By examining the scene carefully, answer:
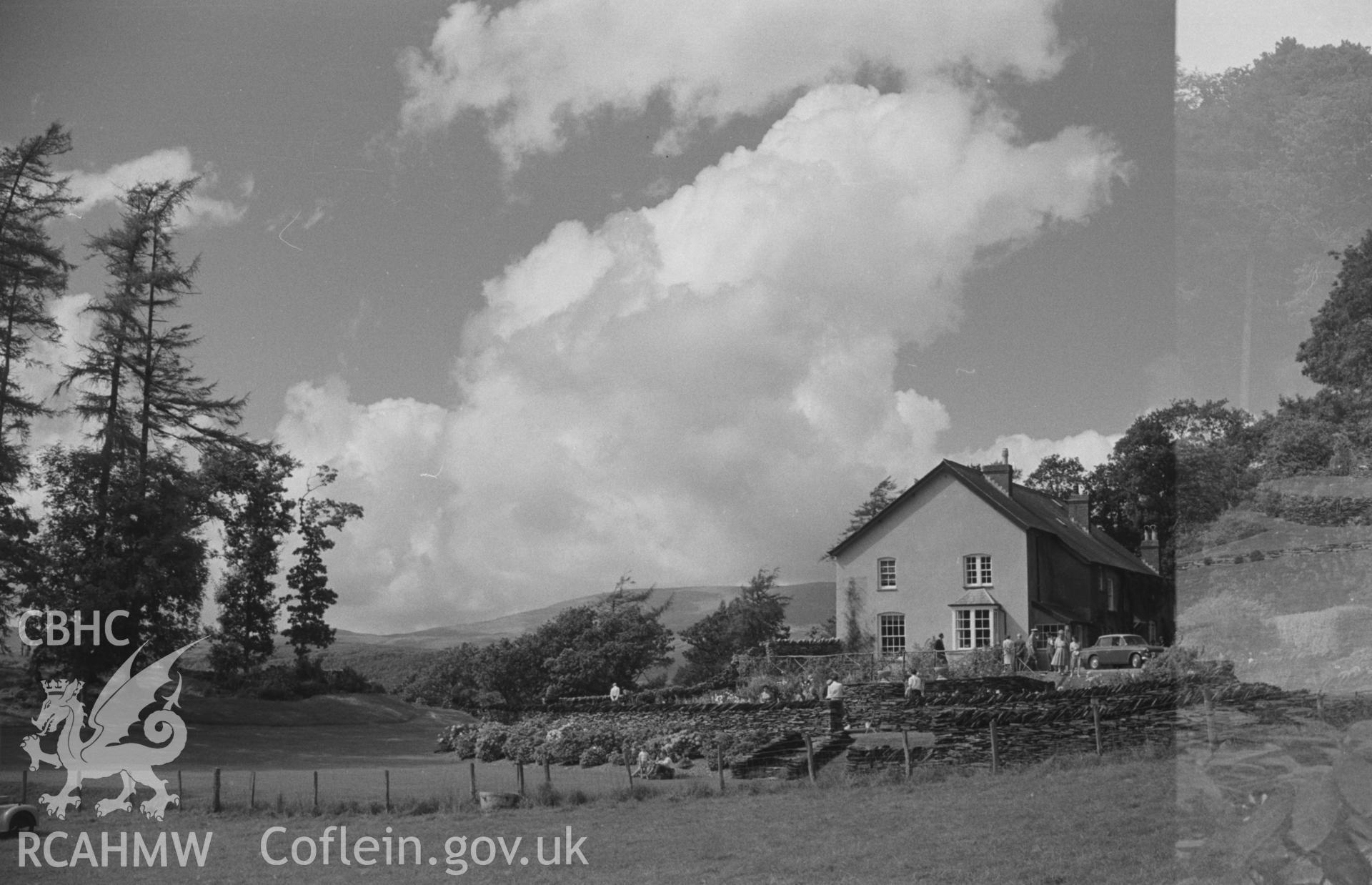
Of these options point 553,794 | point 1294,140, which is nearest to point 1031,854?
point 1294,140

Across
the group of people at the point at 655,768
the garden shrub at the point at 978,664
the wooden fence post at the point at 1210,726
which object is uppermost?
the wooden fence post at the point at 1210,726

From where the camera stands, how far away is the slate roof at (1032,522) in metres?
25.7

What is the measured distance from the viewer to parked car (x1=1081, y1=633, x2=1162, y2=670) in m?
20.0

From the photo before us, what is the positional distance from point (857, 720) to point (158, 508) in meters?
15.3

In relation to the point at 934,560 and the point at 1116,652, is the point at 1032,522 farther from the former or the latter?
the point at 1116,652

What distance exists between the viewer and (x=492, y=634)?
107ft

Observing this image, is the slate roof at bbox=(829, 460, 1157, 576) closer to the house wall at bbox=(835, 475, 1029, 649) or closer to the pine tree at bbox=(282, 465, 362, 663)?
the house wall at bbox=(835, 475, 1029, 649)

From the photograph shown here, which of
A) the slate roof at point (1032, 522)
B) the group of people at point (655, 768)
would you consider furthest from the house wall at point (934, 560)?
the group of people at point (655, 768)

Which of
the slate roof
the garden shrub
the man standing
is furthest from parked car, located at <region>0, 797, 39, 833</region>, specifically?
the slate roof

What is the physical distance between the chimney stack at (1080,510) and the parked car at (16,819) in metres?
23.1

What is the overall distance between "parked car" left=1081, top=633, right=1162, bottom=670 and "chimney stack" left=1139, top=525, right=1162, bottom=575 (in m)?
2.10

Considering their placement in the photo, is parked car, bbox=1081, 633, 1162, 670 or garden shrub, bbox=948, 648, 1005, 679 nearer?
parked car, bbox=1081, 633, 1162, 670

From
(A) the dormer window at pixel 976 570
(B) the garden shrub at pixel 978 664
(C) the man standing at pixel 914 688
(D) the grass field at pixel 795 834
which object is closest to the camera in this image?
(D) the grass field at pixel 795 834

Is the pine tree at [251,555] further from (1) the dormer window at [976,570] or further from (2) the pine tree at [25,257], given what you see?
(1) the dormer window at [976,570]
